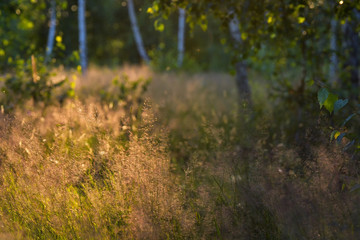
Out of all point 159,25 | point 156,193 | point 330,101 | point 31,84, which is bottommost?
point 31,84

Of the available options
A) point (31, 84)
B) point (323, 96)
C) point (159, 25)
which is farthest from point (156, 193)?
point (31, 84)

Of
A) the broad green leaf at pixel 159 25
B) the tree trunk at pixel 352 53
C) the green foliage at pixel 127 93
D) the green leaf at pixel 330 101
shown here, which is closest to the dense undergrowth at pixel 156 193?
the green leaf at pixel 330 101

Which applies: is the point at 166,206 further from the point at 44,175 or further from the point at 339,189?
the point at 339,189

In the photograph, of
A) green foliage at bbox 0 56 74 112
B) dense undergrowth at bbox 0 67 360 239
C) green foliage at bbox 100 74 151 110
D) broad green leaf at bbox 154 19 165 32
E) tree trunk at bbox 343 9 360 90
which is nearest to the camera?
dense undergrowth at bbox 0 67 360 239

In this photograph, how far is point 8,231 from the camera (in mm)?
2438

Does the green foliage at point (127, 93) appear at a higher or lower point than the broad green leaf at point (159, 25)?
lower

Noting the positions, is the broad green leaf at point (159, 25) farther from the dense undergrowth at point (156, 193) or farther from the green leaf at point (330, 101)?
the green leaf at point (330, 101)

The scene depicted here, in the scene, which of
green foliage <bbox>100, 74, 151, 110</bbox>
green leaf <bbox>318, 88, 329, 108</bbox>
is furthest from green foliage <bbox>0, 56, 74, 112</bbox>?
green leaf <bbox>318, 88, 329, 108</bbox>

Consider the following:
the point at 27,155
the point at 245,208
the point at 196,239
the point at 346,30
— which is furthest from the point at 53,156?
the point at 346,30

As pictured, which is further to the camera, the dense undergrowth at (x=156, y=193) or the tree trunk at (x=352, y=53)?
the tree trunk at (x=352, y=53)

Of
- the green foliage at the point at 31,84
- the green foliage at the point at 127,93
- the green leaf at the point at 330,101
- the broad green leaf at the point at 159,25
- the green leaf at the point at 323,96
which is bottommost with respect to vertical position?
the green foliage at the point at 127,93

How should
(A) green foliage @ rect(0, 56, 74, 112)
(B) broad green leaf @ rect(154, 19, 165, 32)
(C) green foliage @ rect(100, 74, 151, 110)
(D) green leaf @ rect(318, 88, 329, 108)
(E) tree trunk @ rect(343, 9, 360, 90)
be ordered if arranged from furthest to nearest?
(C) green foliage @ rect(100, 74, 151, 110)
(A) green foliage @ rect(0, 56, 74, 112)
(E) tree trunk @ rect(343, 9, 360, 90)
(B) broad green leaf @ rect(154, 19, 165, 32)
(D) green leaf @ rect(318, 88, 329, 108)

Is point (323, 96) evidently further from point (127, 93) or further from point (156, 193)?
point (127, 93)

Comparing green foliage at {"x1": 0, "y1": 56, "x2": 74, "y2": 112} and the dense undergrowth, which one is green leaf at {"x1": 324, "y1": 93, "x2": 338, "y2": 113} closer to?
the dense undergrowth
